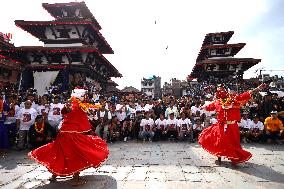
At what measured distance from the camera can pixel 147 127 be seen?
12.0 metres

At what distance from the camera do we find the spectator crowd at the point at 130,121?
984cm

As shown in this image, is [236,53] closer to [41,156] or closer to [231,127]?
[231,127]

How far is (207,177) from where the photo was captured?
18.9 ft

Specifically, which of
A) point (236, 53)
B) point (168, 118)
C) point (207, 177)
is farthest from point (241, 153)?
point (236, 53)

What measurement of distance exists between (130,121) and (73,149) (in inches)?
269

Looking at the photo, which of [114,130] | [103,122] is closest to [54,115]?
[103,122]

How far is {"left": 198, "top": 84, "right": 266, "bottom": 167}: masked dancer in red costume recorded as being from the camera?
22.3 feet

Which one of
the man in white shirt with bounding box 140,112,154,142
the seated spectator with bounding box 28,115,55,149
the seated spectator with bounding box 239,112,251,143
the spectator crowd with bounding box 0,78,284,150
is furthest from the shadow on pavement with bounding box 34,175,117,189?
the seated spectator with bounding box 239,112,251,143

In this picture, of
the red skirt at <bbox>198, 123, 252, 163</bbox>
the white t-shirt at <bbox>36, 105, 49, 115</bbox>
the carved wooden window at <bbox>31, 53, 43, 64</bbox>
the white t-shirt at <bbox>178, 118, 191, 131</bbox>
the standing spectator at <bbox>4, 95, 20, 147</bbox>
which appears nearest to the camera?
the red skirt at <bbox>198, 123, 252, 163</bbox>

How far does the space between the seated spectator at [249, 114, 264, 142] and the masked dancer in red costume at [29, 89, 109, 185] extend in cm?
786

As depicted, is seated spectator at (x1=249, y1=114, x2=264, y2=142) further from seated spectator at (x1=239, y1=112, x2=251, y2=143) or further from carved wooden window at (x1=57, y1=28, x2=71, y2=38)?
carved wooden window at (x1=57, y1=28, x2=71, y2=38)

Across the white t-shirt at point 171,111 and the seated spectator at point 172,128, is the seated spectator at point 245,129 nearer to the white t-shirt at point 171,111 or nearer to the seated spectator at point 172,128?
the seated spectator at point 172,128

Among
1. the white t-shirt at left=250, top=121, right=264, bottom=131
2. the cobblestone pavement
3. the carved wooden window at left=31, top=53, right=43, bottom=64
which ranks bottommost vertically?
the cobblestone pavement

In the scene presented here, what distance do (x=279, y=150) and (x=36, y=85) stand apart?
17.8 m
